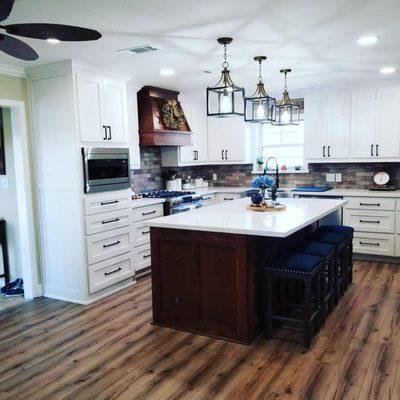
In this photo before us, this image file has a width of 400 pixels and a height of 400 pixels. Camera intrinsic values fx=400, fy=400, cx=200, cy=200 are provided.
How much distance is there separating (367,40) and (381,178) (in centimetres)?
276

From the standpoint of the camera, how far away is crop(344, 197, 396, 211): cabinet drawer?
523 centimetres

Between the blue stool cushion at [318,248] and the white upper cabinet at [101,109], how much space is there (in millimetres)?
2323

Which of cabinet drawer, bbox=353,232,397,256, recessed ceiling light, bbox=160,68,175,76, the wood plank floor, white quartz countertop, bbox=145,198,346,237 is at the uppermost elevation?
recessed ceiling light, bbox=160,68,175,76

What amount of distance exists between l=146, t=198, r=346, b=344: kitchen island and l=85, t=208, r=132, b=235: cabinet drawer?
0.96m

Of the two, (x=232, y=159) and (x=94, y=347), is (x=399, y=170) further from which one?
(x=94, y=347)

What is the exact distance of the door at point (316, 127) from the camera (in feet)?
19.0

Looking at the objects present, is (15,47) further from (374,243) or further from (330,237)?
(374,243)

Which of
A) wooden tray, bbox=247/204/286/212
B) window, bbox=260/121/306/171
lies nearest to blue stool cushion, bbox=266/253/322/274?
wooden tray, bbox=247/204/286/212

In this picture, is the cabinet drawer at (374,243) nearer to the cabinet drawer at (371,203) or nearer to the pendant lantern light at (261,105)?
the cabinet drawer at (371,203)

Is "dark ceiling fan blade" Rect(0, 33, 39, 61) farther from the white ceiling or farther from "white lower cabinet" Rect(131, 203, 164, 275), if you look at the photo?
"white lower cabinet" Rect(131, 203, 164, 275)

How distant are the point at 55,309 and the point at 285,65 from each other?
11.3 feet

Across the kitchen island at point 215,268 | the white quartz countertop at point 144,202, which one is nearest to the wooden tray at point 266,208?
the kitchen island at point 215,268

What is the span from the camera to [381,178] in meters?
5.70

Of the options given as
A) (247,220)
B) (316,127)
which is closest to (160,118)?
(316,127)
